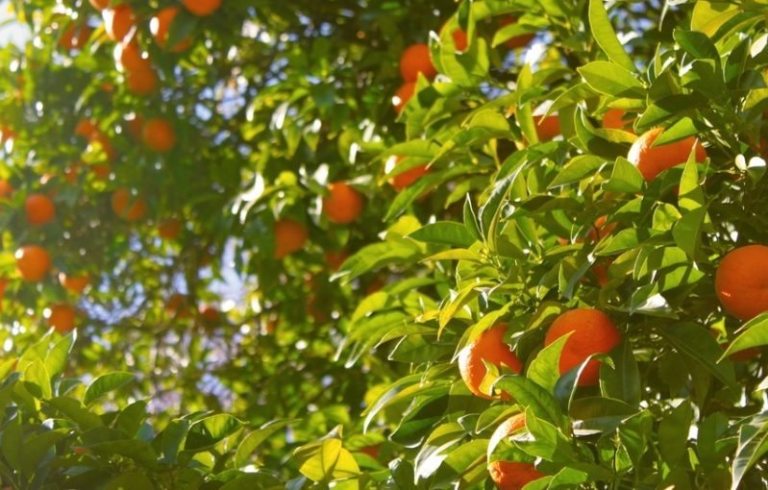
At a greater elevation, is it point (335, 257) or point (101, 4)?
point (101, 4)

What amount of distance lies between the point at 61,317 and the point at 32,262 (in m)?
0.21

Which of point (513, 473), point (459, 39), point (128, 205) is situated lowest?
point (513, 473)

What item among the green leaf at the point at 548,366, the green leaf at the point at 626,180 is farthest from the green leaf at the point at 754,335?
the green leaf at the point at 626,180

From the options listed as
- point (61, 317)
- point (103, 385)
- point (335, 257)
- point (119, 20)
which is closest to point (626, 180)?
point (103, 385)

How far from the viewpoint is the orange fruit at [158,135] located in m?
3.09

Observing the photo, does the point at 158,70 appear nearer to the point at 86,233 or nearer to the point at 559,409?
the point at 86,233

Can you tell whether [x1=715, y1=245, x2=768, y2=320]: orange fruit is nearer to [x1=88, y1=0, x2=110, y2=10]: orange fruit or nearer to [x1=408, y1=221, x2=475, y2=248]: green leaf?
[x1=408, y1=221, x2=475, y2=248]: green leaf

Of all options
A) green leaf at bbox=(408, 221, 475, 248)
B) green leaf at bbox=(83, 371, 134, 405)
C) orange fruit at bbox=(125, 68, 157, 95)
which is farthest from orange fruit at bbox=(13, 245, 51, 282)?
green leaf at bbox=(408, 221, 475, 248)

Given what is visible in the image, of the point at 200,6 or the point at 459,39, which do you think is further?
the point at 200,6

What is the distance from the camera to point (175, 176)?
10.3ft

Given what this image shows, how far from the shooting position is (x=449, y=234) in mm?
1673

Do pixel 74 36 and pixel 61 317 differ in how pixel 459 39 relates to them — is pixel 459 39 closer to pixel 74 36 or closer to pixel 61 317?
pixel 74 36

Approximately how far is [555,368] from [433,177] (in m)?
0.73

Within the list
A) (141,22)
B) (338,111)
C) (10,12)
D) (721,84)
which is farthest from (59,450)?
(10,12)
